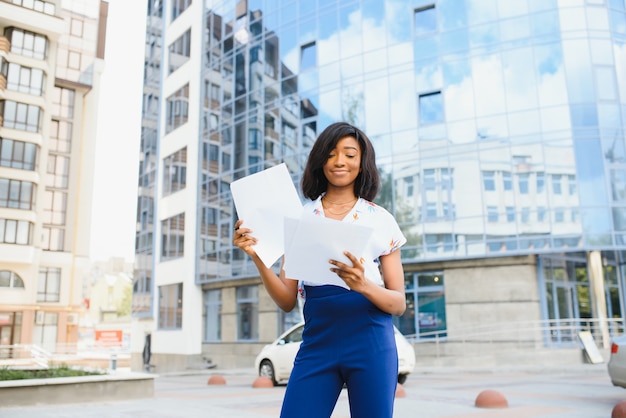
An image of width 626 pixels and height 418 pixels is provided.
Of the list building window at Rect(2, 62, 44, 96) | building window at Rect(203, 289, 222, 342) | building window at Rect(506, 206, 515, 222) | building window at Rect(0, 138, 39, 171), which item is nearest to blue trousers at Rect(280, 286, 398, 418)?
building window at Rect(506, 206, 515, 222)

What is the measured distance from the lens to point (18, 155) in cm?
2322

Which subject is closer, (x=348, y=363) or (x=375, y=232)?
(x=348, y=363)

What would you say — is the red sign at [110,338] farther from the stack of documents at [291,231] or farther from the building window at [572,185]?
the stack of documents at [291,231]

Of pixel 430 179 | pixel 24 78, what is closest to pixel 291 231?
pixel 430 179

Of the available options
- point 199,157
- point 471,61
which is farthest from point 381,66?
point 199,157

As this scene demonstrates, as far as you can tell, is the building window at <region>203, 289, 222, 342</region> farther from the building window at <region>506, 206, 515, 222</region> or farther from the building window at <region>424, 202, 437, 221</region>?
the building window at <region>506, 206, 515, 222</region>

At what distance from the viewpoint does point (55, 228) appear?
44.3m

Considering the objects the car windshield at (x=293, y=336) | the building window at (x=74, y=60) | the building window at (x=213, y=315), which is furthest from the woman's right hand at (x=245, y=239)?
the building window at (x=74, y=60)

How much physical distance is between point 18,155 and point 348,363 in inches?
945

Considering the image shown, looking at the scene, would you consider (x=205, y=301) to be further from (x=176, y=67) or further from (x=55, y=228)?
(x=55, y=228)

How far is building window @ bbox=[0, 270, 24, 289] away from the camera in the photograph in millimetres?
21039

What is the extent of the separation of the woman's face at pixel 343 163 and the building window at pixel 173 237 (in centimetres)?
2827

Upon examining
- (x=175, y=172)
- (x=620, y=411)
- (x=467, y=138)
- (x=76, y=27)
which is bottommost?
(x=620, y=411)

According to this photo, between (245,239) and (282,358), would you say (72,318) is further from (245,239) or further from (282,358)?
(245,239)
